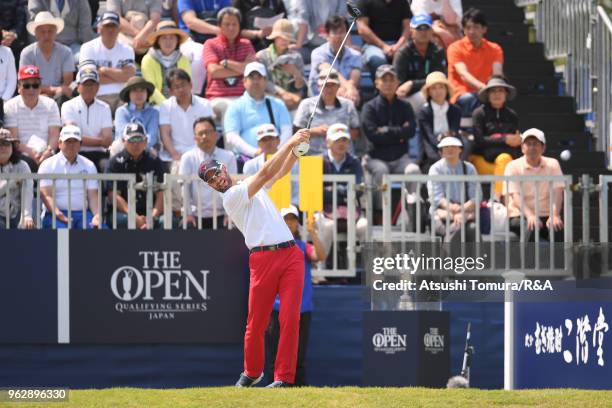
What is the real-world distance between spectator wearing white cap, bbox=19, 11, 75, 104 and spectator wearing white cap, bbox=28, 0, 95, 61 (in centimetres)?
53

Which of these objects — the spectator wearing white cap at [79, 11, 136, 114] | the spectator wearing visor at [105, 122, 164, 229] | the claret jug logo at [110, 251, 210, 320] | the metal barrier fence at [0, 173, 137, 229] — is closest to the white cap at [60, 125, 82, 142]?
the spectator wearing visor at [105, 122, 164, 229]

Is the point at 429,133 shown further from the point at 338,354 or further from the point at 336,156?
the point at 338,354

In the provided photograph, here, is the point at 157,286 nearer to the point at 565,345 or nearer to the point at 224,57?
the point at 224,57

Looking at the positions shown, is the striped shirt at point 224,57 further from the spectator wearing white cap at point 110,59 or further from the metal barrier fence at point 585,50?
the metal barrier fence at point 585,50

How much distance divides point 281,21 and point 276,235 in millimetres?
5922

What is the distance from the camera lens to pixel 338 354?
1432 centimetres

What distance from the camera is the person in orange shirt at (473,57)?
17.2 metres

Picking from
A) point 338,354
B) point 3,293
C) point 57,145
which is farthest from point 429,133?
point 3,293

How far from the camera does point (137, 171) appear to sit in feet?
47.2

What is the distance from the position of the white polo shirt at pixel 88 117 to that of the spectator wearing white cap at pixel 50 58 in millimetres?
763

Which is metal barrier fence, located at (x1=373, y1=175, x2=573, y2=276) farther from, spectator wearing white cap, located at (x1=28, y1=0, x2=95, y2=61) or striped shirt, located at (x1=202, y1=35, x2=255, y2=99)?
spectator wearing white cap, located at (x1=28, y1=0, x2=95, y2=61)

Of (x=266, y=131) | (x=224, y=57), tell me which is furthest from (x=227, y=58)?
(x=266, y=131)

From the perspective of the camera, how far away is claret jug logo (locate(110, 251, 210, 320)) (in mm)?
13867

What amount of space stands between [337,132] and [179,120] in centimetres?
188
